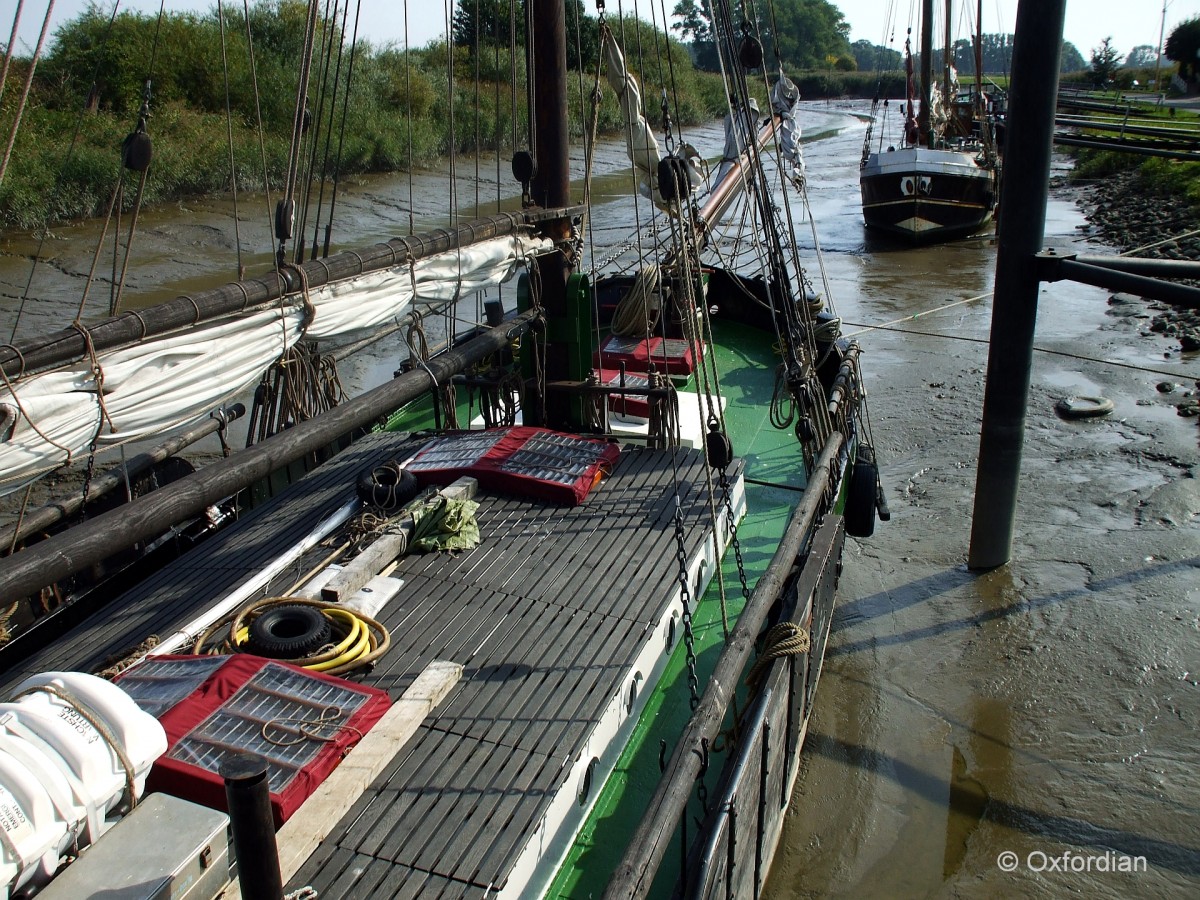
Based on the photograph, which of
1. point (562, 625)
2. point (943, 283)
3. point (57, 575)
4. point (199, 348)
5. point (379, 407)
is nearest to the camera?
point (57, 575)

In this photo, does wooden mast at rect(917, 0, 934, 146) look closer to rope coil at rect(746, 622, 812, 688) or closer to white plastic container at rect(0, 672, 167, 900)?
rope coil at rect(746, 622, 812, 688)

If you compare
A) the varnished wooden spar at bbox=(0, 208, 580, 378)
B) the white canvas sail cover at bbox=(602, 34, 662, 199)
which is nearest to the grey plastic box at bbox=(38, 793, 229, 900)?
the varnished wooden spar at bbox=(0, 208, 580, 378)

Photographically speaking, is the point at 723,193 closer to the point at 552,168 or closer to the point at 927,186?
the point at 552,168

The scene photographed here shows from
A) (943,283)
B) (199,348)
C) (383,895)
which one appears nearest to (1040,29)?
(199,348)

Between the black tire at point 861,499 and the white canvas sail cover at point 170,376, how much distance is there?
3991mm

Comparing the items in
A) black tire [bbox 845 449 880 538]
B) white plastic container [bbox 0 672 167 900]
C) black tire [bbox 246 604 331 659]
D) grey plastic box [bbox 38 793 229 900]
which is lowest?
black tire [bbox 845 449 880 538]

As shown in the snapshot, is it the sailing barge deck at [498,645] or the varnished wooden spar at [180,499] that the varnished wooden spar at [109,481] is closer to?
the sailing barge deck at [498,645]

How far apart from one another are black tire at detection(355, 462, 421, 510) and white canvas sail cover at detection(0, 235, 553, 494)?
1.10 meters

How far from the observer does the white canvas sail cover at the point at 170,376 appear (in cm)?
399

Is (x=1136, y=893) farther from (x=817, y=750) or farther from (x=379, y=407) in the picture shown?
(x=379, y=407)

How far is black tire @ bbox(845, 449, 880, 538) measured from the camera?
27.3 ft

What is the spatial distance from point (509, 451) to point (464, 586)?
1693mm

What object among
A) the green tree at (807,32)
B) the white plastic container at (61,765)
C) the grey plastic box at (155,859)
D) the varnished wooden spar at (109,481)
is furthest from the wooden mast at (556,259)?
the green tree at (807,32)

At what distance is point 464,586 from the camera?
19.6 ft
